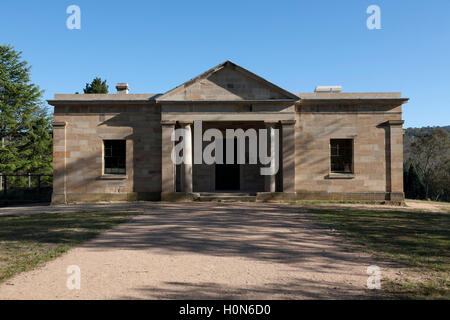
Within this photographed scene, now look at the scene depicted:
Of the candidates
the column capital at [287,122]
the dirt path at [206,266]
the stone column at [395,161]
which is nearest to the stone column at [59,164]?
the dirt path at [206,266]

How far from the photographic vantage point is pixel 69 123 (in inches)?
612

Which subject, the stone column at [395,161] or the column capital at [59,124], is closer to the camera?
the stone column at [395,161]

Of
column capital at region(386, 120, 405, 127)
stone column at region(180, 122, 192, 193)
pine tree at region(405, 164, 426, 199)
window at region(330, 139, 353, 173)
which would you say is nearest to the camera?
stone column at region(180, 122, 192, 193)

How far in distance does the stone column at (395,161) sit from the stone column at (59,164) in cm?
1721

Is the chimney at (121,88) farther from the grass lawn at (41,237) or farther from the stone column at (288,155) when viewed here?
the stone column at (288,155)

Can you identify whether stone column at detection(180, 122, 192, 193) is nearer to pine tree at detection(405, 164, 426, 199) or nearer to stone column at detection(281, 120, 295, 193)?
stone column at detection(281, 120, 295, 193)

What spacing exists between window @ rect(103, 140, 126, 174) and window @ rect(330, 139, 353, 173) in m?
11.5

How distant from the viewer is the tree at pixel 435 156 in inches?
1688

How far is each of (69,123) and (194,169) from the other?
725 cm

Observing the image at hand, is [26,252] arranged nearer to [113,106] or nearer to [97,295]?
[97,295]

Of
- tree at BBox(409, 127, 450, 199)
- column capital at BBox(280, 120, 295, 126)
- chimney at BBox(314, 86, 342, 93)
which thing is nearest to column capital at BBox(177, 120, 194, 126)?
column capital at BBox(280, 120, 295, 126)

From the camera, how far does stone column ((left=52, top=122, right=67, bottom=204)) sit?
15281mm
